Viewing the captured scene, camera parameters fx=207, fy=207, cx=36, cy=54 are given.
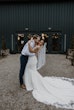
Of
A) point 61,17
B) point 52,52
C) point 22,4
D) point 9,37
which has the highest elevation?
point 22,4

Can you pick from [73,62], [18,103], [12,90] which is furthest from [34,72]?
[73,62]

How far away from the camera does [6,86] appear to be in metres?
6.56

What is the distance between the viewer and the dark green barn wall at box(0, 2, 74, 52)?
59.5 feet

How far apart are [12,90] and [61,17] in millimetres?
13172

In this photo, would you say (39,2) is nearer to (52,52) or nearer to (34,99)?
(52,52)

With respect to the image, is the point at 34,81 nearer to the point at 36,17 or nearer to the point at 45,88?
the point at 45,88

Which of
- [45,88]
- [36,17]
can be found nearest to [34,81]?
[45,88]

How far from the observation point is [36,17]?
1844 centimetres

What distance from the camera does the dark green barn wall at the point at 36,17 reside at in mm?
18141

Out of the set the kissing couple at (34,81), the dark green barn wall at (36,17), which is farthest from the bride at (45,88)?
the dark green barn wall at (36,17)

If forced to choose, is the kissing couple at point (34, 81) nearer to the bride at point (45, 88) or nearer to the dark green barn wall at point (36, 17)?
the bride at point (45, 88)

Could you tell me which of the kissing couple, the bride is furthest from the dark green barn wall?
the kissing couple

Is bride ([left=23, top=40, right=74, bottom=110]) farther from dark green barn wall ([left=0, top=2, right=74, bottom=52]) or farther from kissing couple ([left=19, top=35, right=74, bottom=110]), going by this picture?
dark green barn wall ([left=0, top=2, right=74, bottom=52])

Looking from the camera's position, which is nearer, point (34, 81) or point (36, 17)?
point (34, 81)
